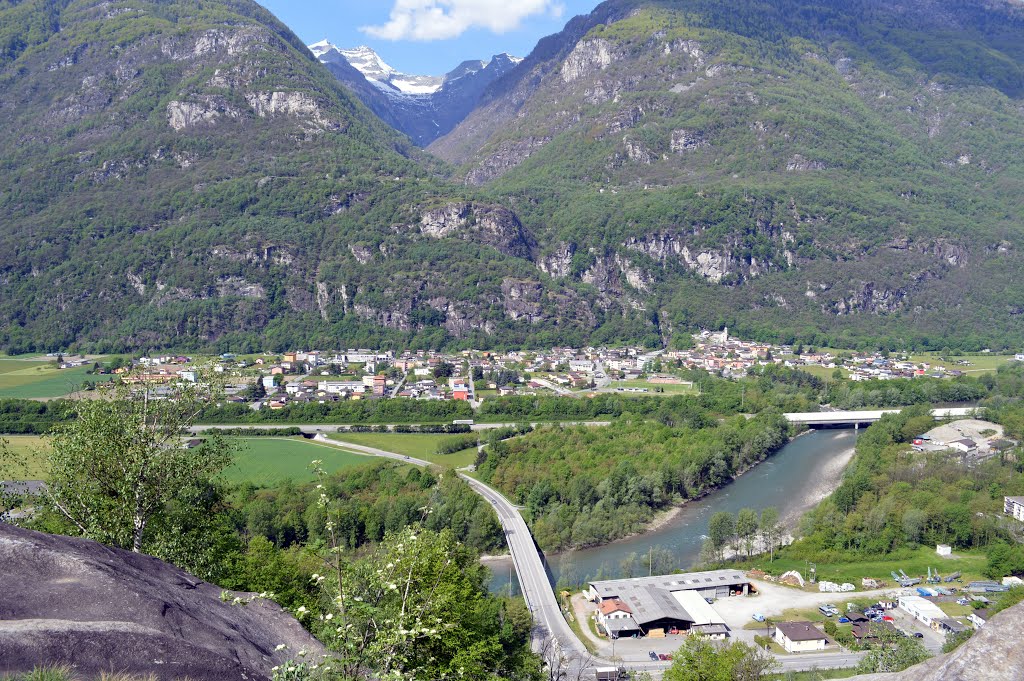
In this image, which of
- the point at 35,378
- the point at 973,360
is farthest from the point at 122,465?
the point at 973,360

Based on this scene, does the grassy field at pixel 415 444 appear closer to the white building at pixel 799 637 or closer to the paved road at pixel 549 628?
the paved road at pixel 549 628

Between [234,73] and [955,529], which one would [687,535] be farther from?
[234,73]

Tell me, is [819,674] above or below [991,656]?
below

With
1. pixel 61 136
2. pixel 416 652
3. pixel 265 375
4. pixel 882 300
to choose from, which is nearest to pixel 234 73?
pixel 61 136

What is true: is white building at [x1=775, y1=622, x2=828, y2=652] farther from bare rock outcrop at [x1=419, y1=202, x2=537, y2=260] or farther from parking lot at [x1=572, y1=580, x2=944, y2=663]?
bare rock outcrop at [x1=419, y1=202, x2=537, y2=260]

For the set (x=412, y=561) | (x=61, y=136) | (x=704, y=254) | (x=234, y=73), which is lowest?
(x=412, y=561)

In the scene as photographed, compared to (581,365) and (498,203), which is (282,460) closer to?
(581,365)

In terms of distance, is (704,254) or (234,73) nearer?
(704,254)
